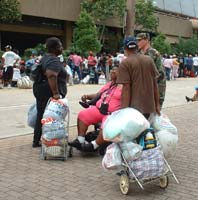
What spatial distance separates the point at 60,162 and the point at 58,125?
21.0 inches

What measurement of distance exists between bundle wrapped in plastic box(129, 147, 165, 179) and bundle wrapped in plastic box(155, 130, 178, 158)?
391 millimetres

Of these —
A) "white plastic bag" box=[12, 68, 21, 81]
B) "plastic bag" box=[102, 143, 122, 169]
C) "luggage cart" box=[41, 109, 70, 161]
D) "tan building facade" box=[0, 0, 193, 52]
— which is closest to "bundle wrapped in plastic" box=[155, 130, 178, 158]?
"plastic bag" box=[102, 143, 122, 169]

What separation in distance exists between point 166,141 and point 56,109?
6.08ft

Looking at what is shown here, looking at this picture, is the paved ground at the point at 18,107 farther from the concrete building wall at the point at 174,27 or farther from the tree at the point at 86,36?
the concrete building wall at the point at 174,27

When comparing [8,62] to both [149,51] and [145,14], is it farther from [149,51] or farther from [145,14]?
[145,14]

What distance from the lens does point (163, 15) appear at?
42062mm

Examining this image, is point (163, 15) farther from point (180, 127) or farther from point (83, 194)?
point (83, 194)

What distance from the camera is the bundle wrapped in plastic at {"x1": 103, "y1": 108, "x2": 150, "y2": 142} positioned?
507 centimetres

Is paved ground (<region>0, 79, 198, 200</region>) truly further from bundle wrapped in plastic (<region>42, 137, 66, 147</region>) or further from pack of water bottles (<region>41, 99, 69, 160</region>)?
bundle wrapped in plastic (<region>42, 137, 66, 147</region>)

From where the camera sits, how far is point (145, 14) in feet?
110

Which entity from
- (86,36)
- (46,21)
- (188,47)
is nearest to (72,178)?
(86,36)

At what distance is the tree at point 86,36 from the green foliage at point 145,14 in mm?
6501

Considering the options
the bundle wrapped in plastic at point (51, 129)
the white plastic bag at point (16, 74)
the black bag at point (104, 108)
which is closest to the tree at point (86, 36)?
the white plastic bag at point (16, 74)

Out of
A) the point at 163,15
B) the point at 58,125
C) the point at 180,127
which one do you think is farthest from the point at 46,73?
the point at 163,15
